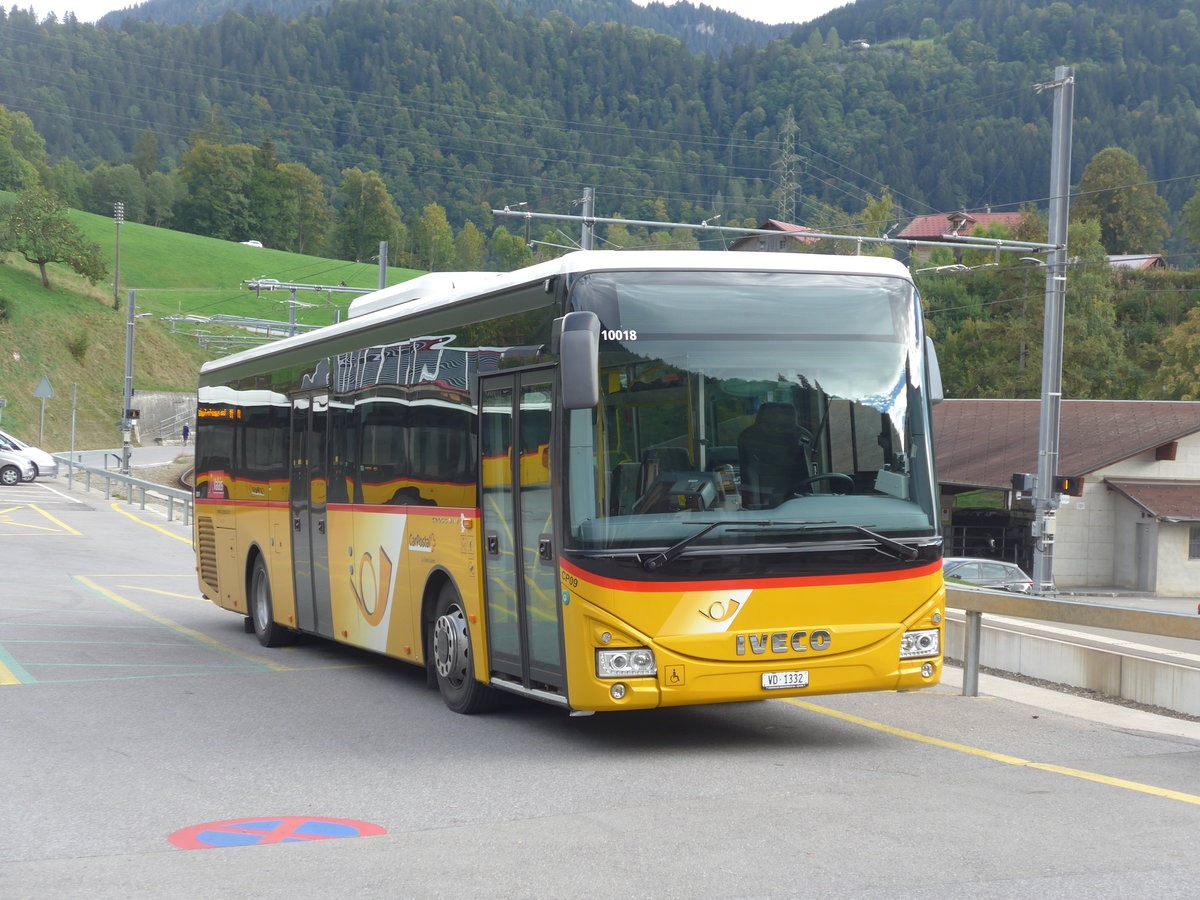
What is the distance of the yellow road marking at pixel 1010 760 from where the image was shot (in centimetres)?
796

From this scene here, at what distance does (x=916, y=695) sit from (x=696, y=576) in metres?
3.81

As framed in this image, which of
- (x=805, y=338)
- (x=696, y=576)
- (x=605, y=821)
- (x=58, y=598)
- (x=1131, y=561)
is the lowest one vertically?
(x=1131, y=561)

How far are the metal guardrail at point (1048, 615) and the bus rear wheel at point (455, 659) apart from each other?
12.6ft

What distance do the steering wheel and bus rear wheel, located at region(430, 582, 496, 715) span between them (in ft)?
8.83

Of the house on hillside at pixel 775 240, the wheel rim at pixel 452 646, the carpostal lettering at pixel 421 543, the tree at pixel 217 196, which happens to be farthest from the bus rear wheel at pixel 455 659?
the tree at pixel 217 196

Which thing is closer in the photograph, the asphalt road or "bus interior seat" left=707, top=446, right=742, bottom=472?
the asphalt road

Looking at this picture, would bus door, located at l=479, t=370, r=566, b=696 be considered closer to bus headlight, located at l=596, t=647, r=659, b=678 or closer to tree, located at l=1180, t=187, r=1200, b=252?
bus headlight, located at l=596, t=647, r=659, b=678

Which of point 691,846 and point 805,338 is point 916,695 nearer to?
point 805,338

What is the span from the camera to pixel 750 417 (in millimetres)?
8844

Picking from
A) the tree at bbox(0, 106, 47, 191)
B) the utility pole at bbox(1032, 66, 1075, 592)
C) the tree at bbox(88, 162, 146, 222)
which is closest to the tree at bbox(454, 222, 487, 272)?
the tree at bbox(88, 162, 146, 222)

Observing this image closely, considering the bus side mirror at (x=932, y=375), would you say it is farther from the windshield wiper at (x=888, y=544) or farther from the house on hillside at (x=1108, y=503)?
the house on hillside at (x=1108, y=503)

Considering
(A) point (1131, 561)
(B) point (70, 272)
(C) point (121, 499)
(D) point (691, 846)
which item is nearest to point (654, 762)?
(D) point (691, 846)

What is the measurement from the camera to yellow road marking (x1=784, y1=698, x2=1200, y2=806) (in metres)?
7.96

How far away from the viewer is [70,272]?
339 ft
